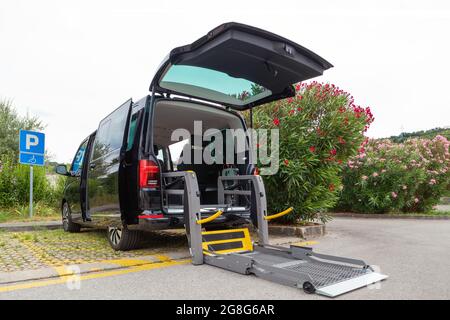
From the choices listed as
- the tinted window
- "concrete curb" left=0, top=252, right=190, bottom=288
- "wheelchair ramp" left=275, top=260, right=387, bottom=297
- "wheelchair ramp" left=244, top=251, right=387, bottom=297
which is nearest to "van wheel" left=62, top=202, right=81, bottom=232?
the tinted window

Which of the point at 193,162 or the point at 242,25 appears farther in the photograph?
the point at 193,162

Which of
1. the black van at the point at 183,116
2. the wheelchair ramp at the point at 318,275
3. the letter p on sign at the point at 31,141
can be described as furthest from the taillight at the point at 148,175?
the letter p on sign at the point at 31,141

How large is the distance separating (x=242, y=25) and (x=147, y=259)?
9.02 feet

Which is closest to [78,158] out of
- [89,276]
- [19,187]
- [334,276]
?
[89,276]

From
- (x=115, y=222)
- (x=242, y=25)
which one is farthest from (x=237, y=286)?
(x=242, y=25)

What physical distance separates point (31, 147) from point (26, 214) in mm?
1986

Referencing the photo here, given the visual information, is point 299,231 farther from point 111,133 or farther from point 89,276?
point 89,276

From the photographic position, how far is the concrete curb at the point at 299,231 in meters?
6.24

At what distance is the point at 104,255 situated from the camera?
4566mm

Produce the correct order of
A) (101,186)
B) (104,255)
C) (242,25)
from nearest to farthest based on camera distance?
(242,25) < (104,255) < (101,186)

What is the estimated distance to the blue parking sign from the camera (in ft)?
28.4
